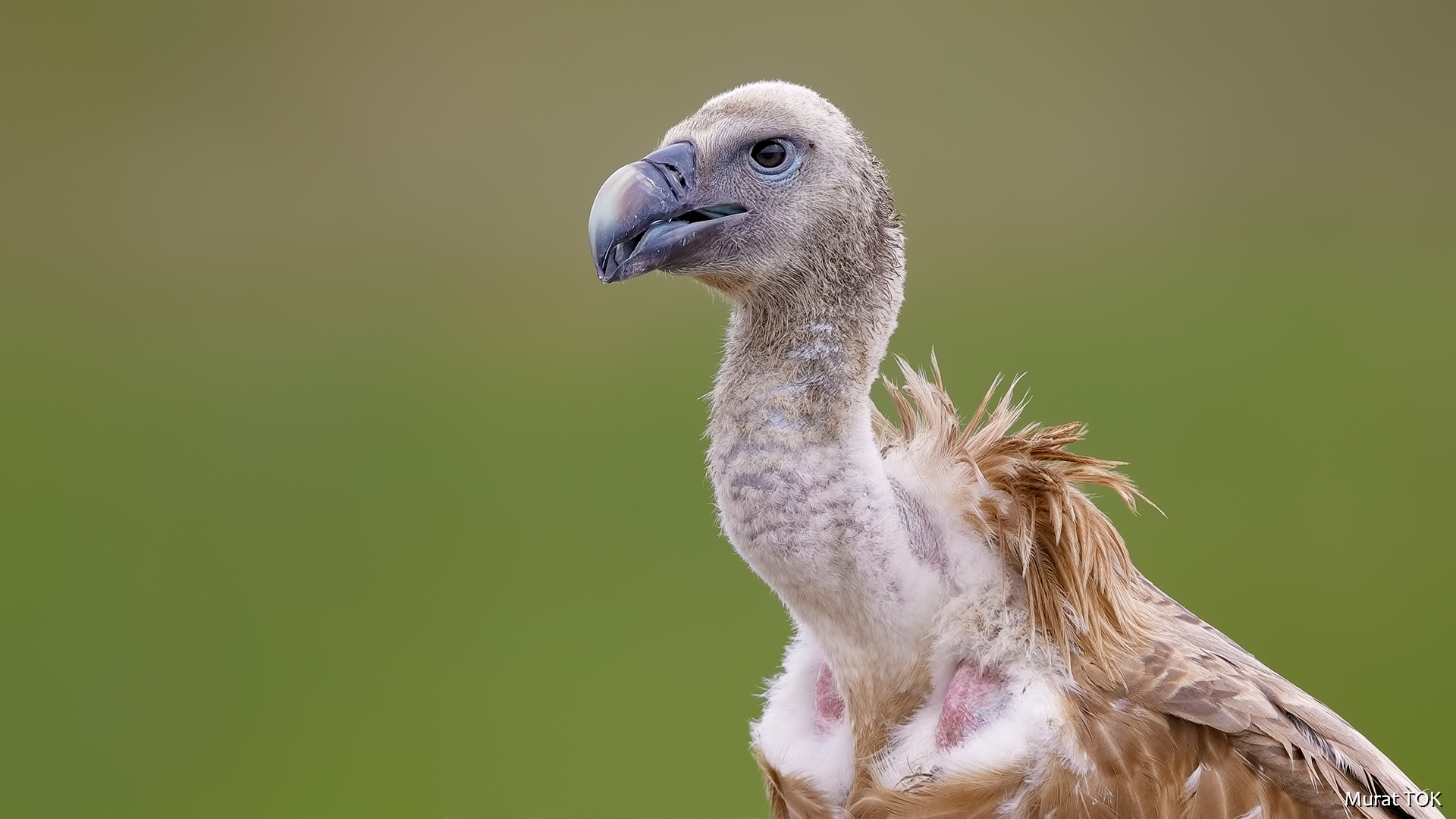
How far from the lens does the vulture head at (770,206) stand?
1797 mm

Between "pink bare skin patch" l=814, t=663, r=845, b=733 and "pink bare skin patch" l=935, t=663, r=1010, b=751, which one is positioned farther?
"pink bare skin patch" l=814, t=663, r=845, b=733

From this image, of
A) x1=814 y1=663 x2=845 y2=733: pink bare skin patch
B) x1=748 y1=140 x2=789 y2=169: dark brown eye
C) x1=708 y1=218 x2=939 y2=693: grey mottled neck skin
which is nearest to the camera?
x1=708 y1=218 x2=939 y2=693: grey mottled neck skin

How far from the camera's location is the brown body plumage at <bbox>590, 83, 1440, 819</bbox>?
67.6 inches

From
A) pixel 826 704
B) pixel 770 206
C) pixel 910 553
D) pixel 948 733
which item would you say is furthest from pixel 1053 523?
pixel 770 206

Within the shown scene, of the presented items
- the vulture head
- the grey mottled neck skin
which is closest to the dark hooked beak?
the vulture head

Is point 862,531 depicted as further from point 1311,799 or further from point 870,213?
point 1311,799

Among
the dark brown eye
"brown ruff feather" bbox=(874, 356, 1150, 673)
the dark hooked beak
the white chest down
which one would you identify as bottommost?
the white chest down

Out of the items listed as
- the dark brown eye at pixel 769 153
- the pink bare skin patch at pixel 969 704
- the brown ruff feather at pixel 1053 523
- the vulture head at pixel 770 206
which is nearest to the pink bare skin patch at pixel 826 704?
the pink bare skin patch at pixel 969 704

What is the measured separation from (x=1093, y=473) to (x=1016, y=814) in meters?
0.46

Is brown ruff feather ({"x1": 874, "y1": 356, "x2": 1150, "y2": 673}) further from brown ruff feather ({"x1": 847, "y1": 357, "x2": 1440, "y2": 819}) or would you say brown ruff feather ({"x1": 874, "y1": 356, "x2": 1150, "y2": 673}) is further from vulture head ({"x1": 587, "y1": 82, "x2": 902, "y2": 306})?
vulture head ({"x1": 587, "y1": 82, "x2": 902, "y2": 306})

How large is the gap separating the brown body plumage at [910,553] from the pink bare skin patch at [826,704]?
0.22 feet

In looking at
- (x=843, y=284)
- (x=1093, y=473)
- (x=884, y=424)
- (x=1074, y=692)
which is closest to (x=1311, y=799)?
(x=1074, y=692)

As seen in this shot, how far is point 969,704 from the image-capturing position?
68.9 inches

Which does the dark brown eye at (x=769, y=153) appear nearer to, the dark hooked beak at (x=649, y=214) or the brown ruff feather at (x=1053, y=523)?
the dark hooked beak at (x=649, y=214)
